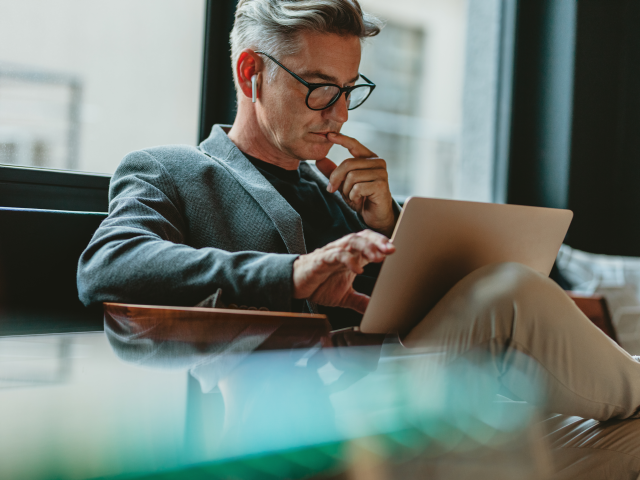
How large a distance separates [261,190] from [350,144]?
0.77ft

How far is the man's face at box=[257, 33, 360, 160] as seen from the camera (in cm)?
124

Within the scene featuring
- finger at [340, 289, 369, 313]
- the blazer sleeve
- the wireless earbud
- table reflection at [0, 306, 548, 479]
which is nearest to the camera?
table reflection at [0, 306, 548, 479]

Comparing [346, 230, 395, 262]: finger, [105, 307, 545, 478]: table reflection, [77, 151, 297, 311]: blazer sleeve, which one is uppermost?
[346, 230, 395, 262]: finger

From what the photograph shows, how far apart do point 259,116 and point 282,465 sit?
92cm

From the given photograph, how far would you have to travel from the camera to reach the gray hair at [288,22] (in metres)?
1.24

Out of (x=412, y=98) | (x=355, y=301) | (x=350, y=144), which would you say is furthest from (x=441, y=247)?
(x=412, y=98)

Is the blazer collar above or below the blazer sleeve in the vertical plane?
above

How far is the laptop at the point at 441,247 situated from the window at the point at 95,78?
1.23 metres

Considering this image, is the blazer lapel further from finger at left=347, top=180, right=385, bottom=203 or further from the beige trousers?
the beige trousers

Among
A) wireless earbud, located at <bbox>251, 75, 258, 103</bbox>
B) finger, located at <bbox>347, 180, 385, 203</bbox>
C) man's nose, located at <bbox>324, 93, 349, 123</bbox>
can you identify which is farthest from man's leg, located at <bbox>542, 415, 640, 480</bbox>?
wireless earbud, located at <bbox>251, 75, 258, 103</bbox>

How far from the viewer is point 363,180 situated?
130 centimetres

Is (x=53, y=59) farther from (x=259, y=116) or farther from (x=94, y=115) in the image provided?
(x=259, y=116)

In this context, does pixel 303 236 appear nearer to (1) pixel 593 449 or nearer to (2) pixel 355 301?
(2) pixel 355 301

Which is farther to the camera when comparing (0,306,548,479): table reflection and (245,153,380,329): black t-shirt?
(245,153,380,329): black t-shirt
